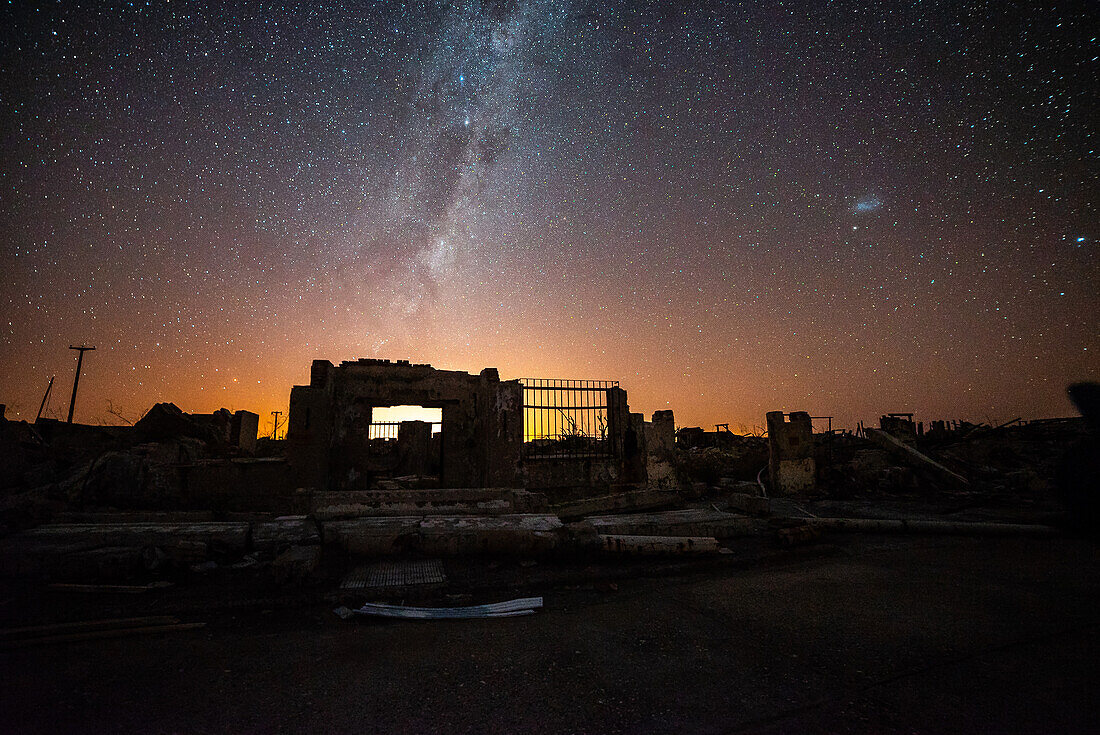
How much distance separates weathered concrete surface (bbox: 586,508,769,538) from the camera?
18.5ft

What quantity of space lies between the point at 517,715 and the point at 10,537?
18.1 ft

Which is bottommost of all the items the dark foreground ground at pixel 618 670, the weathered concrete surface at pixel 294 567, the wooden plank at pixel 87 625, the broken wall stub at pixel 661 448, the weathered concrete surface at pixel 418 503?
the dark foreground ground at pixel 618 670

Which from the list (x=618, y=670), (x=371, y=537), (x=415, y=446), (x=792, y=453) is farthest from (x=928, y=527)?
(x=415, y=446)

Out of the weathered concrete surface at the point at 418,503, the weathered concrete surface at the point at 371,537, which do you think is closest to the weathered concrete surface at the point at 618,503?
the weathered concrete surface at the point at 418,503

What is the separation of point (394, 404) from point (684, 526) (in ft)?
26.1

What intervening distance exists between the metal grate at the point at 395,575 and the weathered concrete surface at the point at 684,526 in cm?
212

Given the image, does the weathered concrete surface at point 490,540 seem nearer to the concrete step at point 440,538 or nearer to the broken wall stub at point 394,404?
the concrete step at point 440,538

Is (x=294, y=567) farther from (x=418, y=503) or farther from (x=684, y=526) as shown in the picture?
(x=684, y=526)

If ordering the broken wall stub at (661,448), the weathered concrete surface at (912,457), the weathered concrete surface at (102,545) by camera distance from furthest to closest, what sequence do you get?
1. the broken wall stub at (661,448)
2. the weathered concrete surface at (912,457)
3. the weathered concrete surface at (102,545)

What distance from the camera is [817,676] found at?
2203 mm

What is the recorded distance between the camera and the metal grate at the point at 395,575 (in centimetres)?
373

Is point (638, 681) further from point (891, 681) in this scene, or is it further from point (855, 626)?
point (855, 626)

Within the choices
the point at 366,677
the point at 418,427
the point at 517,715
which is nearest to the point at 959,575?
the point at 517,715

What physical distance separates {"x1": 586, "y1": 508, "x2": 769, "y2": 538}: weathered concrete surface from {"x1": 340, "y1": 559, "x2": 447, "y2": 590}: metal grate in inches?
83.6
